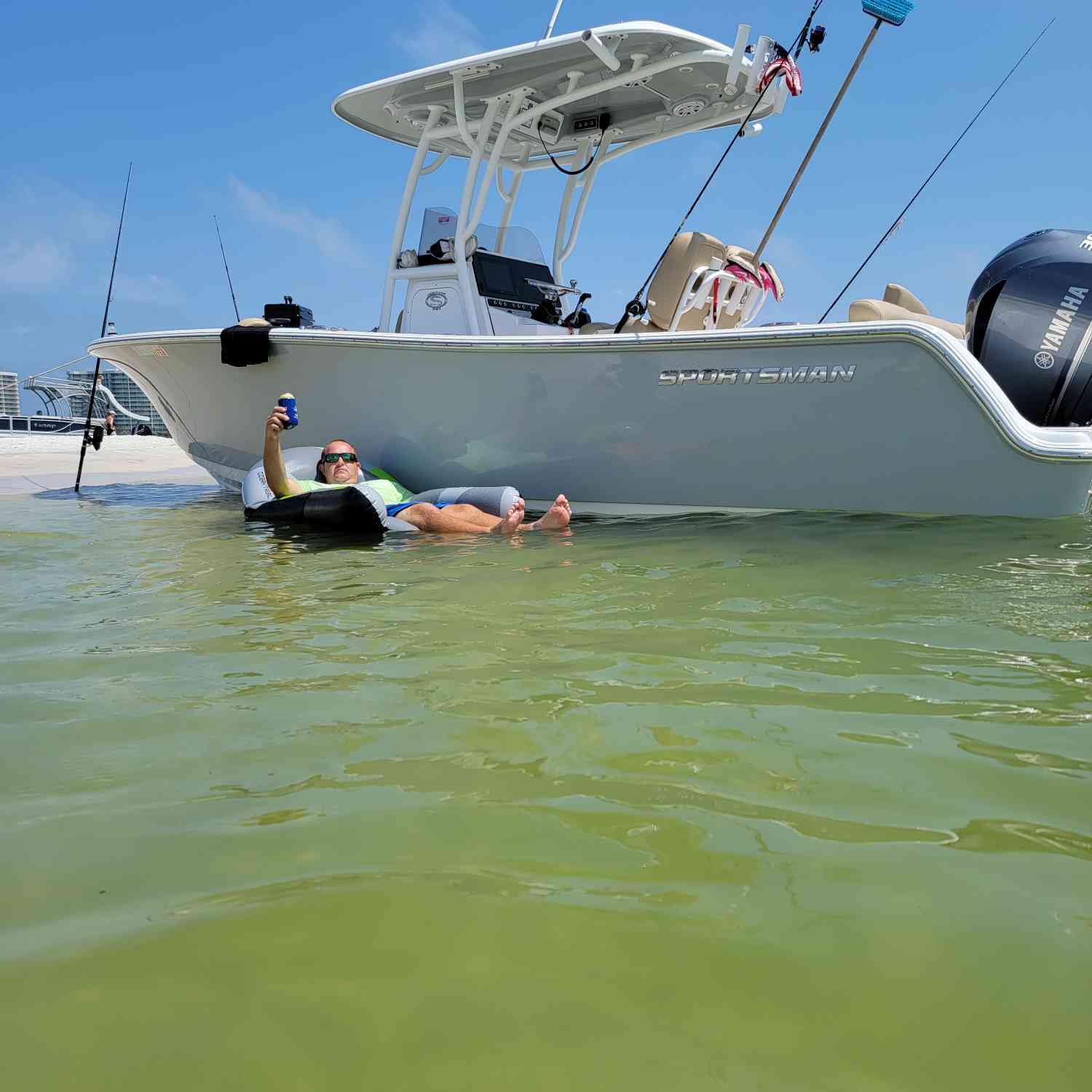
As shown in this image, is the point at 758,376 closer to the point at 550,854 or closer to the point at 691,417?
the point at 691,417

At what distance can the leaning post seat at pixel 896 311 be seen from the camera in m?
4.64

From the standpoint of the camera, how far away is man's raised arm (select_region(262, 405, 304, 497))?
4836 millimetres

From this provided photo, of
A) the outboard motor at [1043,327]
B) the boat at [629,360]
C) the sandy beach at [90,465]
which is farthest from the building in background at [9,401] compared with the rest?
the outboard motor at [1043,327]

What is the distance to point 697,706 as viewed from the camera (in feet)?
5.57

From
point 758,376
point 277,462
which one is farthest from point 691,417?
point 277,462

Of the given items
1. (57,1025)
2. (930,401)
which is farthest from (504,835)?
(930,401)

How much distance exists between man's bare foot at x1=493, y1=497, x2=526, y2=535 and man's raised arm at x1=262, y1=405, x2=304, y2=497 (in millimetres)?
1177

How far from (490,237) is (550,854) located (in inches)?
241

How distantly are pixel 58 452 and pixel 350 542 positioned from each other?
12.8 metres

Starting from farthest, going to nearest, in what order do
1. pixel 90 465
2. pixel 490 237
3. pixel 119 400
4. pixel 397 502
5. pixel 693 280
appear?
1. pixel 119 400
2. pixel 90 465
3. pixel 490 237
4. pixel 693 280
5. pixel 397 502

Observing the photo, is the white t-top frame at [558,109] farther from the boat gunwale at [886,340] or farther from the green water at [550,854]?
the green water at [550,854]

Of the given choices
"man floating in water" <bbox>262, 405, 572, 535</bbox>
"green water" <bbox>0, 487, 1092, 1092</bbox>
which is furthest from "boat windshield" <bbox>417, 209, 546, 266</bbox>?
"green water" <bbox>0, 487, 1092, 1092</bbox>

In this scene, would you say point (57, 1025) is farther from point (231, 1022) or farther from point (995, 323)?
point (995, 323)

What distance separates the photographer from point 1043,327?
4586 millimetres
